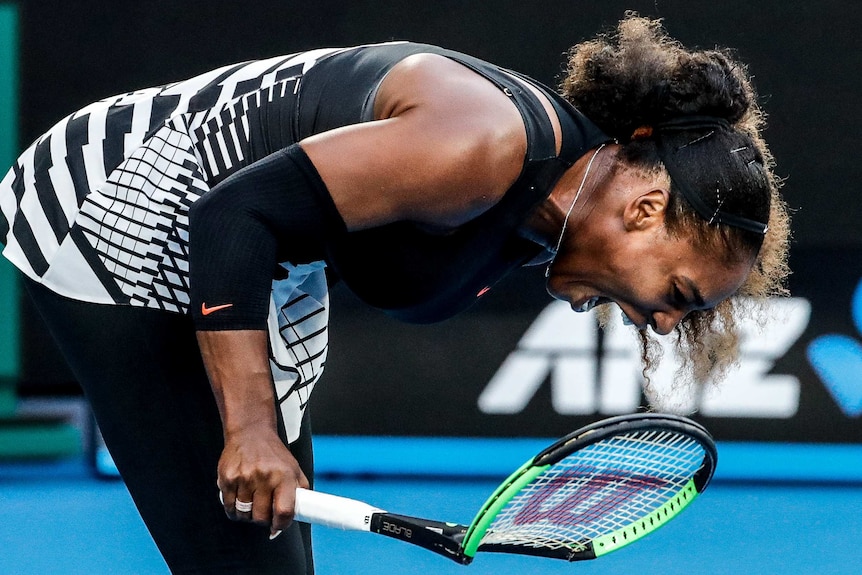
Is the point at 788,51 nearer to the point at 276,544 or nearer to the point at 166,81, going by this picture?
the point at 166,81

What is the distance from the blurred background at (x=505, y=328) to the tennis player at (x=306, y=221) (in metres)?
1.97

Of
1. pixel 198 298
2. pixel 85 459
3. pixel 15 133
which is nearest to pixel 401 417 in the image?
pixel 85 459

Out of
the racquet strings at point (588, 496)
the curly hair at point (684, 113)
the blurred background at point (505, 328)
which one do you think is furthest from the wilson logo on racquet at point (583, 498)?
the blurred background at point (505, 328)

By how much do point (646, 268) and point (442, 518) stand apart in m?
1.96

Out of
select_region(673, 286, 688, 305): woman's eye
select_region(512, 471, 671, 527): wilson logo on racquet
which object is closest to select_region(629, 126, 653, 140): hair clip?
select_region(673, 286, 688, 305): woman's eye

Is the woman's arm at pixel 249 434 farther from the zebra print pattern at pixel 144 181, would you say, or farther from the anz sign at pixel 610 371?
the anz sign at pixel 610 371

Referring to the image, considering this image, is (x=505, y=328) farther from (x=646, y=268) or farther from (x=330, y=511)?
(x=330, y=511)

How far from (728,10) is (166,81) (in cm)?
Answer: 173

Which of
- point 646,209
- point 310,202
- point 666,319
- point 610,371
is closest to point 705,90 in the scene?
point 646,209

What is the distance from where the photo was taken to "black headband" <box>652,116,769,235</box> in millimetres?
1647

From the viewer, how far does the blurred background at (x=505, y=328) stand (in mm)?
3816

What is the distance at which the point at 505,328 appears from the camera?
3949mm

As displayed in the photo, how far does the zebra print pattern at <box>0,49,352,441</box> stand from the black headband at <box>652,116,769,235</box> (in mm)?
488

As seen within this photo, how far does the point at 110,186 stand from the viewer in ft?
5.74
